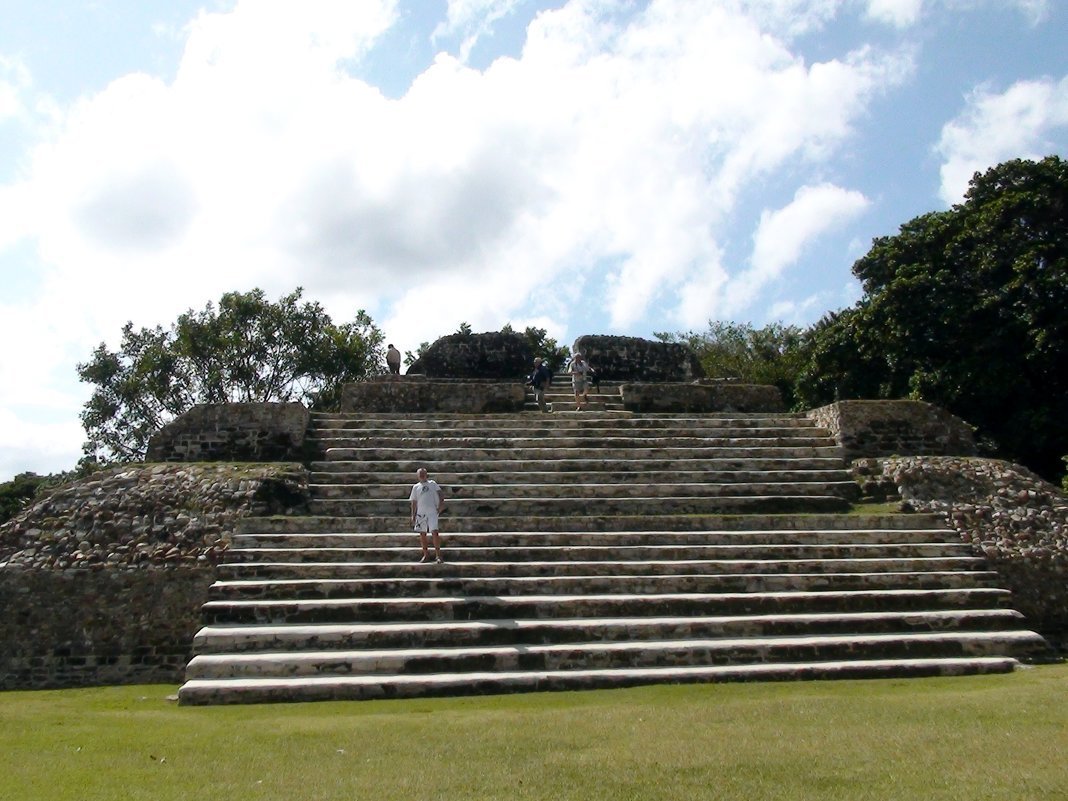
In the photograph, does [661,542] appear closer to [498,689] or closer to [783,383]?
[498,689]

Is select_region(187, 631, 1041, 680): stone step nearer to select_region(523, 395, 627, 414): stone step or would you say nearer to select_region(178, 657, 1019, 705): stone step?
select_region(178, 657, 1019, 705): stone step

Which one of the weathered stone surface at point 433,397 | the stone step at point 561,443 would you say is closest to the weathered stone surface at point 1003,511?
the stone step at point 561,443

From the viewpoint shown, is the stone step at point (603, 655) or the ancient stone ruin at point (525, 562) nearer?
the stone step at point (603, 655)

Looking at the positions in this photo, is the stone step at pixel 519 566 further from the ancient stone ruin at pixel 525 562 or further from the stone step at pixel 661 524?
the stone step at pixel 661 524

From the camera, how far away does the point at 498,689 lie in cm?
648

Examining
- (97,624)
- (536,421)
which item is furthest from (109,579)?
(536,421)

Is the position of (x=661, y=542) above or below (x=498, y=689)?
above

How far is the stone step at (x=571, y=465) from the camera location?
10.8m

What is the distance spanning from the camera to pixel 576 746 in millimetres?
4676

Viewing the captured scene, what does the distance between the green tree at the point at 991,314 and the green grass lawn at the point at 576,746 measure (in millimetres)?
10740

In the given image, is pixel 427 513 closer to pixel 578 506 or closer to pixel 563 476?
pixel 578 506

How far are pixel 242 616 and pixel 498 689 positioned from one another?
2419 mm

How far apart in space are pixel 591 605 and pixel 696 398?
674cm

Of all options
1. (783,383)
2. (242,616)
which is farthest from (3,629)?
(783,383)
